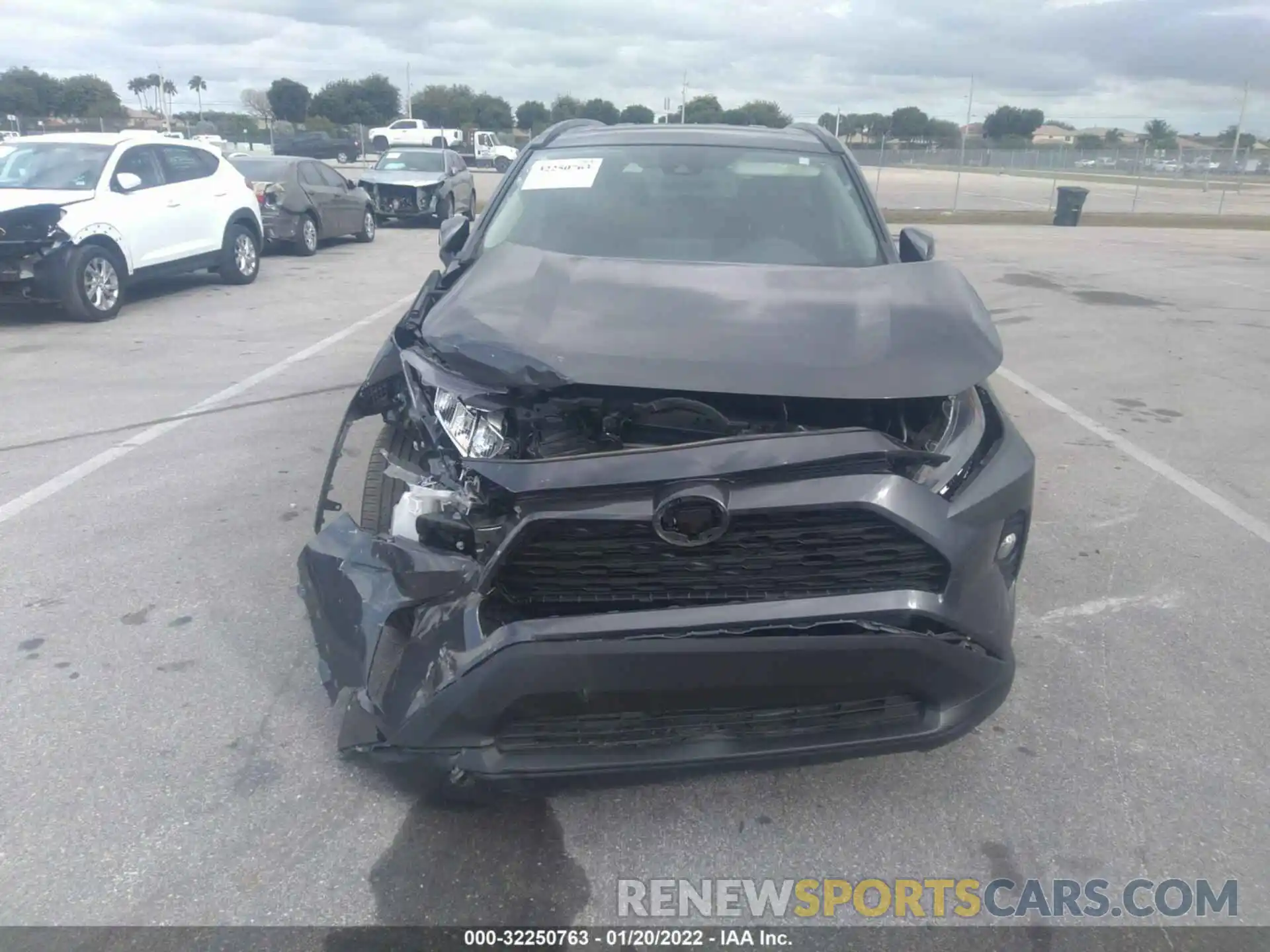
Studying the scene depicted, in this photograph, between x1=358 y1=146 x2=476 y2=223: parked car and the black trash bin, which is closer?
x1=358 y1=146 x2=476 y2=223: parked car

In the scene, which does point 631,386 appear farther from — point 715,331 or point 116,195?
point 116,195

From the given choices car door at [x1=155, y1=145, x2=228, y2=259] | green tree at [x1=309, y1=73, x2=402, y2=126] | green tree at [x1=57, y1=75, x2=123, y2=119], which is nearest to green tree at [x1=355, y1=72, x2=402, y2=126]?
green tree at [x1=309, y1=73, x2=402, y2=126]

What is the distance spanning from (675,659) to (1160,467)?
4.66m

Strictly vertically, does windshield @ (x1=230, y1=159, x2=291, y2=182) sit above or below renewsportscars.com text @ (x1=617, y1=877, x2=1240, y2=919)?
above

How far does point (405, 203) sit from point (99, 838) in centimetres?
1847

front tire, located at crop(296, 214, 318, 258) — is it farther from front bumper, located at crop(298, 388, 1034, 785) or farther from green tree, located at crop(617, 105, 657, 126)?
green tree, located at crop(617, 105, 657, 126)

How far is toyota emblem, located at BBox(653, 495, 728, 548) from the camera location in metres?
2.29

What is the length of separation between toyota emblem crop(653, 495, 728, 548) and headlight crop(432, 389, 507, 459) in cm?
66

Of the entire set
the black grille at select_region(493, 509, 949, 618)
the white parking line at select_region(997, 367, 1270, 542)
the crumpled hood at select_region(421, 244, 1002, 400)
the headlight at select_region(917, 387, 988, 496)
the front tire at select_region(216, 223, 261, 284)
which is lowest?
the white parking line at select_region(997, 367, 1270, 542)

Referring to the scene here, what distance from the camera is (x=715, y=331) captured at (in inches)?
113

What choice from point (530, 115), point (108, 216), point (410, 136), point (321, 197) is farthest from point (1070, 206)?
point (530, 115)

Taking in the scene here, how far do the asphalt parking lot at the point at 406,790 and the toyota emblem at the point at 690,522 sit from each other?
91 centimetres

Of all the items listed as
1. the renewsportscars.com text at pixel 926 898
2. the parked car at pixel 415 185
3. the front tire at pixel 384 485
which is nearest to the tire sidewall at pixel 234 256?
the parked car at pixel 415 185

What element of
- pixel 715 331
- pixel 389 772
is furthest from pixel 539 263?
pixel 389 772
